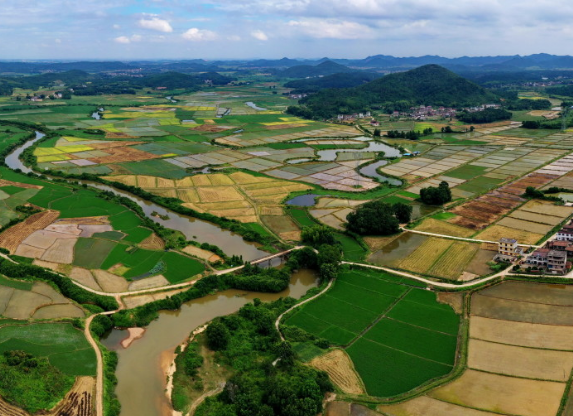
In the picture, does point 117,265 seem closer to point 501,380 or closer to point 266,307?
point 266,307

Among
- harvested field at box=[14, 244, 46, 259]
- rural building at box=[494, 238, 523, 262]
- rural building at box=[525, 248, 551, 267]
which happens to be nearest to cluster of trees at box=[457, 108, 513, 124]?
rural building at box=[494, 238, 523, 262]

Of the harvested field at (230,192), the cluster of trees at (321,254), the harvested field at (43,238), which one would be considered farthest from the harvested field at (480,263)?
the harvested field at (43,238)

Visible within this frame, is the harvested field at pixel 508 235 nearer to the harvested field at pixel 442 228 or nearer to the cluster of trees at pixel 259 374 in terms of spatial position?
the harvested field at pixel 442 228

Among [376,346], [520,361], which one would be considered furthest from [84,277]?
[520,361]

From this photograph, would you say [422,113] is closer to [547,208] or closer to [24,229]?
[547,208]

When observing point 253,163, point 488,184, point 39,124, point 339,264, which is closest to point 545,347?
point 339,264

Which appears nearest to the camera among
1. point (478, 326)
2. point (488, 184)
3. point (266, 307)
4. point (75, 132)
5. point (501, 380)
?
point (501, 380)
